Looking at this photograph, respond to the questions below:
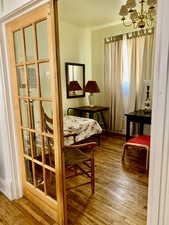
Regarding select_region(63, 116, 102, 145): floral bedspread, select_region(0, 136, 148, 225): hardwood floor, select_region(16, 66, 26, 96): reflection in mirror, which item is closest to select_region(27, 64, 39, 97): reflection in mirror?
select_region(16, 66, 26, 96): reflection in mirror

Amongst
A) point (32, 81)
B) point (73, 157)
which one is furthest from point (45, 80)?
point (73, 157)

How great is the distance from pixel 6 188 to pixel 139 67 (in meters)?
3.52

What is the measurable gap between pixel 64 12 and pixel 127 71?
6.31 ft

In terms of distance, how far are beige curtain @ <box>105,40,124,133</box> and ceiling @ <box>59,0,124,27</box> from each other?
611 millimetres

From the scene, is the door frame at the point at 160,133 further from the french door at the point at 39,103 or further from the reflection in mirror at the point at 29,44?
the reflection in mirror at the point at 29,44

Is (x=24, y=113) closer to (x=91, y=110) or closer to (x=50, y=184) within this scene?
(x=50, y=184)

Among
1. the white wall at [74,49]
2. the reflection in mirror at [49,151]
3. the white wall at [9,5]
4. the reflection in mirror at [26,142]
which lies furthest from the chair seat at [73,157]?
the white wall at [74,49]

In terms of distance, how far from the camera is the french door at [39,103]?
1.48 meters

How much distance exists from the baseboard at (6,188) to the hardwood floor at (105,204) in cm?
6

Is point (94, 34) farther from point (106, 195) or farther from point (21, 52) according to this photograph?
point (106, 195)

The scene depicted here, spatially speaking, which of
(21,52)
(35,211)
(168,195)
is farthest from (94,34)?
(168,195)

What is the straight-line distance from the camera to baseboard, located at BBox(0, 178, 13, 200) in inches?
84.5

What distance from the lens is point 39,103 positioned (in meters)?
1.68

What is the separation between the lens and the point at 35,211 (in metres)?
1.96
